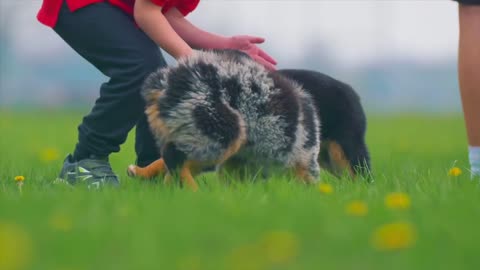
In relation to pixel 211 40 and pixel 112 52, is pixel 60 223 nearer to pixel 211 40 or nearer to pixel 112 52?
pixel 112 52

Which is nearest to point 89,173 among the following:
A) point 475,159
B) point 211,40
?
point 211,40

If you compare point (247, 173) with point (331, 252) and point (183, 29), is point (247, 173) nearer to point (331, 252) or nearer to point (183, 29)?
point (183, 29)

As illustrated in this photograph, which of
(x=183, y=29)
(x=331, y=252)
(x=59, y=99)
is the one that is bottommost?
(x=59, y=99)

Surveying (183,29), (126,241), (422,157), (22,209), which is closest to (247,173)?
(183,29)

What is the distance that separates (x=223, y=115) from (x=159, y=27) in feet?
2.01

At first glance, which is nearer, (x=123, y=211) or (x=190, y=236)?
(x=190, y=236)

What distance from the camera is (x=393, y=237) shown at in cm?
241

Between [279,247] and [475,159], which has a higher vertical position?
[279,247]

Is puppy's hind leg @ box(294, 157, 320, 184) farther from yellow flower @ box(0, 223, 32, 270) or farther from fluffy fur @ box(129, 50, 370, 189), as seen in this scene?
yellow flower @ box(0, 223, 32, 270)

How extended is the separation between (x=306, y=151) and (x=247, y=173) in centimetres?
31

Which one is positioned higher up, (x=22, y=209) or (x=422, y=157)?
(x=22, y=209)

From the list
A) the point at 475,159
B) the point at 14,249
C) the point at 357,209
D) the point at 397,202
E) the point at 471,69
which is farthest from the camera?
the point at 475,159

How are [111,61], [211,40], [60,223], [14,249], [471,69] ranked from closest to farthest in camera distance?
[14,249], [60,223], [471,69], [111,61], [211,40]

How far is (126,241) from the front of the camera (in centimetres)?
241
